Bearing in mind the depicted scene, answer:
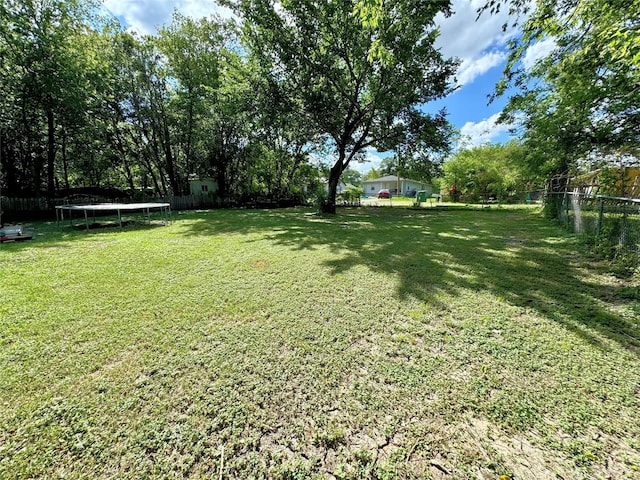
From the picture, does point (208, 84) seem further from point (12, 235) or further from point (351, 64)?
point (12, 235)

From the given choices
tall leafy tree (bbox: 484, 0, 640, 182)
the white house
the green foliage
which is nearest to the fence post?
tall leafy tree (bbox: 484, 0, 640, 182)

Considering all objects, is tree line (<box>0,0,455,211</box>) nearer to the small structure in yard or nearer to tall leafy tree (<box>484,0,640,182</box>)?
tall leafy tree (<box>484,0,640,182</box>)

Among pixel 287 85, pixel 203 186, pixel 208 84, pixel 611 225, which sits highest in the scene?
pixel 208 84

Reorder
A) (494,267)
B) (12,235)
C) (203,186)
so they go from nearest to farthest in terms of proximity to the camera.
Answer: (494,267)
(12,235)
(203,186)

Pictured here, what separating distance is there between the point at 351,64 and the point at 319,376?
13795 millimetres

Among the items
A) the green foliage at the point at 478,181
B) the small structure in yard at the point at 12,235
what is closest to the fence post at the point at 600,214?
the small structure in yard at the point at 12,235

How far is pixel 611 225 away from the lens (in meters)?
4.82

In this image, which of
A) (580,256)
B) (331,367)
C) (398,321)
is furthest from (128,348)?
(580,256)

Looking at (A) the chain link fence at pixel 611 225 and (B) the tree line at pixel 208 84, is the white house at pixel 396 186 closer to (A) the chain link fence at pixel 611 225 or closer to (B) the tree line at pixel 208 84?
(B) the tree line at pixel 208 84

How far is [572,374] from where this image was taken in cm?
193

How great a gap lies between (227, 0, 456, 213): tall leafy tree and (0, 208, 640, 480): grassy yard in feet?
34.2

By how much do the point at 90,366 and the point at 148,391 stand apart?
65 cm

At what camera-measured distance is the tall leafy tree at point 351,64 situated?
10.2 metres

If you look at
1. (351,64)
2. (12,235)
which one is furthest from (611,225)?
(12,235)
